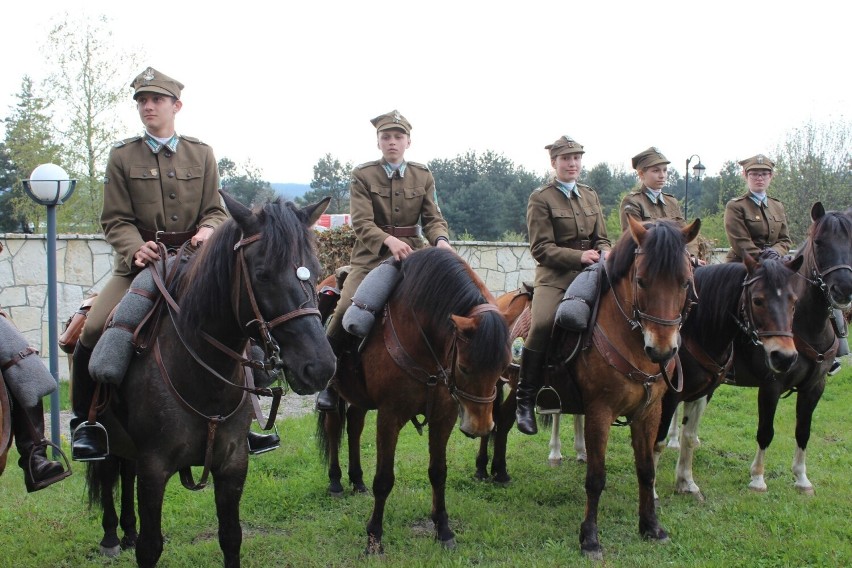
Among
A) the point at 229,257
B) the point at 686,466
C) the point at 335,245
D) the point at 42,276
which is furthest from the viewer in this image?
the point at 335,245

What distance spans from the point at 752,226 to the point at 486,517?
13.8 feet

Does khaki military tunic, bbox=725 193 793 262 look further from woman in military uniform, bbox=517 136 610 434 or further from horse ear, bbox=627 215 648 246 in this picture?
horse ear, bbox=627 215 648 246

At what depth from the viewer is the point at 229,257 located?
11.4 feet

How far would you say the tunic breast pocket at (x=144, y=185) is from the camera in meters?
4.30

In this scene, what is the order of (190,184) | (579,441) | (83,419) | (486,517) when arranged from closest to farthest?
(83,419), (190,184), (486,517), (579,441)

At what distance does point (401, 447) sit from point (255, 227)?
5.27 metres

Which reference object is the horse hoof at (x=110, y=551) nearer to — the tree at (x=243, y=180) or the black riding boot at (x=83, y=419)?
the black riding boot at (x=83, y=419)

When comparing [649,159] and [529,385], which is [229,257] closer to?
[529,385]

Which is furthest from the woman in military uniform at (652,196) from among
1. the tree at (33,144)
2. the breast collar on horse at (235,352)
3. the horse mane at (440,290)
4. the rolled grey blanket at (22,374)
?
the tree at (33,144)

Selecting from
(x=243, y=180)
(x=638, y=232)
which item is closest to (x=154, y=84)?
(x=638, y=232)

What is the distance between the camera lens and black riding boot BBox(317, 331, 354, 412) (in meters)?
5.62

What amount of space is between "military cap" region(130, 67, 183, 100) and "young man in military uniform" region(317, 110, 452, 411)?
1.76 m

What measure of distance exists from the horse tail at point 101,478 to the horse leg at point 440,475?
7.44ft

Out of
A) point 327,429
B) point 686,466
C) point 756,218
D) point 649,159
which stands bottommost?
point 686,466
